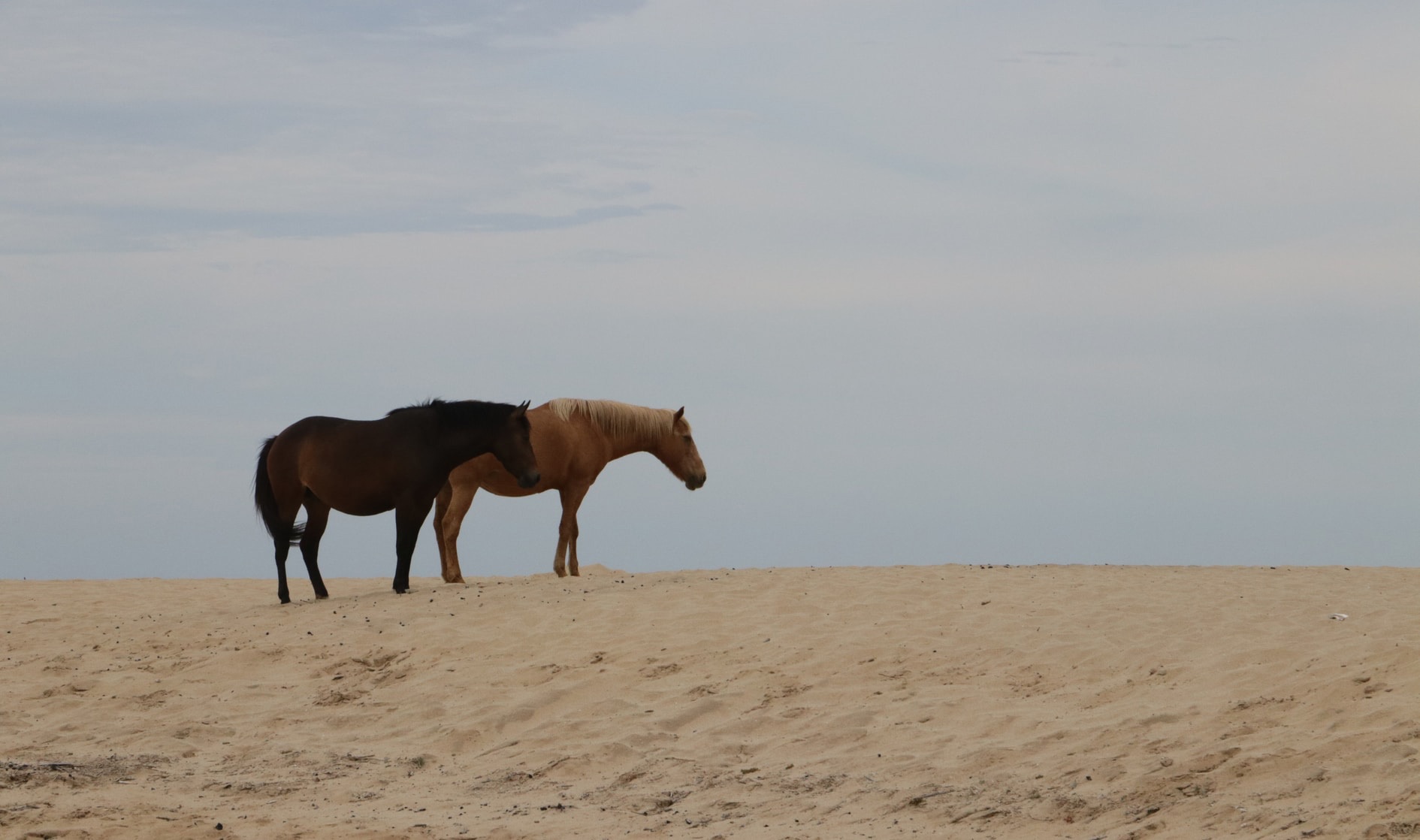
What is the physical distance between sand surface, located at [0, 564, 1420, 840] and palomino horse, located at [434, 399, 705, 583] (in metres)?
1.51

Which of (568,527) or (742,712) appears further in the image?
(568,527)

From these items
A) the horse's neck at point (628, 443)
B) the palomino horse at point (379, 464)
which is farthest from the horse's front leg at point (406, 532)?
the horse's neck at point (628, 443)

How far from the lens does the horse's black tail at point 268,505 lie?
15109 mm

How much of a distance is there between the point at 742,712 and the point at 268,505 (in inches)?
292

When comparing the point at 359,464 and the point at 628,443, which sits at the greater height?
the point at 628,443

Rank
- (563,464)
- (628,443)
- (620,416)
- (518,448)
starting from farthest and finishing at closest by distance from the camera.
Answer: (628,443)
(620,416)
(563,464)
(518,448)

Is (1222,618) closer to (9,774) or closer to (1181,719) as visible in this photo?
(1181,719)

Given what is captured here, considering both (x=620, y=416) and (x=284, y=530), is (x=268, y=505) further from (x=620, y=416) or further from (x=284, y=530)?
(x=620, y=416)

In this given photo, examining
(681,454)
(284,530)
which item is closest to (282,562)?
(284,530)

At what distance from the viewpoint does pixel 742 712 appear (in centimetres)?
968

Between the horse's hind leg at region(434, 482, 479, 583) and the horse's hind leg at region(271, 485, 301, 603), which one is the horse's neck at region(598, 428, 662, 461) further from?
the horse's hind leg at region(271, 485, 301, 603)

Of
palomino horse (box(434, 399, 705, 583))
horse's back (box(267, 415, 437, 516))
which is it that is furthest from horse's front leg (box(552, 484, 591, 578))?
horse's back (box(267, 415, 437, 516))

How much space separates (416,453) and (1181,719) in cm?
876

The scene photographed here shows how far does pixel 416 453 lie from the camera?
579 inches
